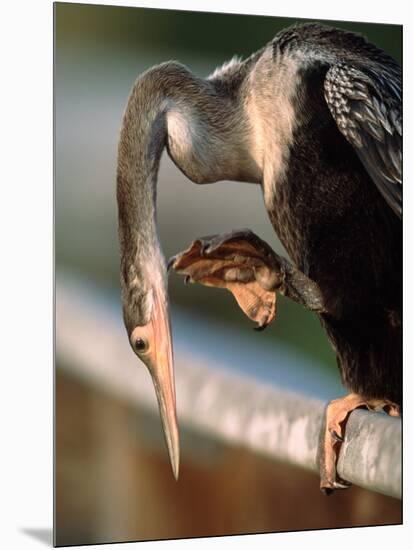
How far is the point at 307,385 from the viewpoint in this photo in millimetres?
3943

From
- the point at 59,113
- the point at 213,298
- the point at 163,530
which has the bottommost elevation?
the point at 163,530

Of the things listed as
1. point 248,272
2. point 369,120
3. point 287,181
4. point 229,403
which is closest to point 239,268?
point 248,272

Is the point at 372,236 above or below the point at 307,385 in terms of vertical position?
above

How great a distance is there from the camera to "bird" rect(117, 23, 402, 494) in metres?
3.70

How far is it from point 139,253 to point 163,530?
2.93ft

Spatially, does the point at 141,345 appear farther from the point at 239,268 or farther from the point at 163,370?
the point at 239,268

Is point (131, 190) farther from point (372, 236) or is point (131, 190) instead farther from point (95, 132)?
point (372, 236)

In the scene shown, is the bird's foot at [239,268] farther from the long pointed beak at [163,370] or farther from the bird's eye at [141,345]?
the bird's eye at [141,345]

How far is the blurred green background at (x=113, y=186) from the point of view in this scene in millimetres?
3615

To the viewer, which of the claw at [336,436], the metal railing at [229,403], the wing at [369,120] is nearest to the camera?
the metal railing at [229,403]

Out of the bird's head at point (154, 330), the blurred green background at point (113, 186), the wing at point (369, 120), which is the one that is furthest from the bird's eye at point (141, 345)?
the wing at point (369, 120)

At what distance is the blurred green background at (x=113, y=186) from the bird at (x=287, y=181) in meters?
0.04
